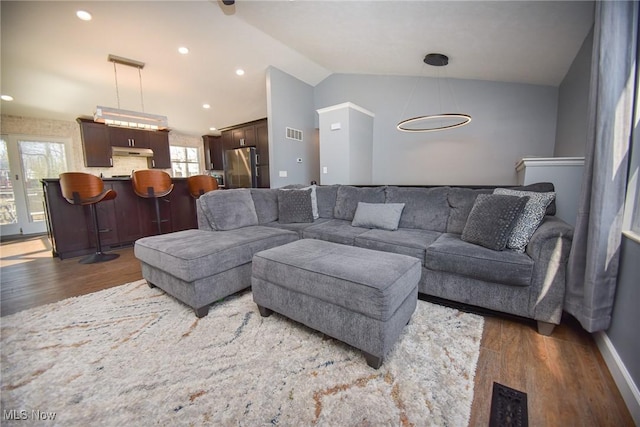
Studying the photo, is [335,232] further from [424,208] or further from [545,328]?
[545,328]

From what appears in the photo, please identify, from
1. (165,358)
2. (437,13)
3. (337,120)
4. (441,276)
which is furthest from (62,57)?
(441,276)

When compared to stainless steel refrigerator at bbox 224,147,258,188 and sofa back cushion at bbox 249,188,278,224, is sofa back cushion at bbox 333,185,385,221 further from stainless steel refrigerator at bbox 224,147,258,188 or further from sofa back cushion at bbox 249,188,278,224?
stainless steel refrigerator at bbox 224,147,258,188

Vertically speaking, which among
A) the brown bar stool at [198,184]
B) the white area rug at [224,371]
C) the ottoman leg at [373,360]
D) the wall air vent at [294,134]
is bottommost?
the white area rug at [224,371]

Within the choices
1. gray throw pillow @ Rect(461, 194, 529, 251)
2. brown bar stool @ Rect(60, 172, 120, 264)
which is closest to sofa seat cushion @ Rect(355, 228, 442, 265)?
gray throw pillow @ Rect(461, 194, 529, 251)

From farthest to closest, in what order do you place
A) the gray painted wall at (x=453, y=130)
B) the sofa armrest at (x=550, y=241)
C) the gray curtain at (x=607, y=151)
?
the gray painted wall at (x=453, y=130), the sofa armrest at (x=550, y=241), the gray curtain at (x=607, y=151)

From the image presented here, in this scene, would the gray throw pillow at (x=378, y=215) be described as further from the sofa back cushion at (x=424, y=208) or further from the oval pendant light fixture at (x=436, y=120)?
the oval pendant light fixture at (x=436, y=120)

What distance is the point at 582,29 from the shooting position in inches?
90.8

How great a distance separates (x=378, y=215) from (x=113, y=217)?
379 cm

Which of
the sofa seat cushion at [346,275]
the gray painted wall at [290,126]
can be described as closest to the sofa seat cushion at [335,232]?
the sofa seat cushion at [346,275]

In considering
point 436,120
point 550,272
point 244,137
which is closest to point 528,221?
point 550,272

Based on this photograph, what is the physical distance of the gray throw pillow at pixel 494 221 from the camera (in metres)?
1.76

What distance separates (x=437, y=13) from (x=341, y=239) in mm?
2461

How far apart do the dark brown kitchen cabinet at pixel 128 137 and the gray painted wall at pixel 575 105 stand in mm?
7777

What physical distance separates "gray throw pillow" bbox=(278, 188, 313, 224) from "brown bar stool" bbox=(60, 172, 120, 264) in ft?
7.62
